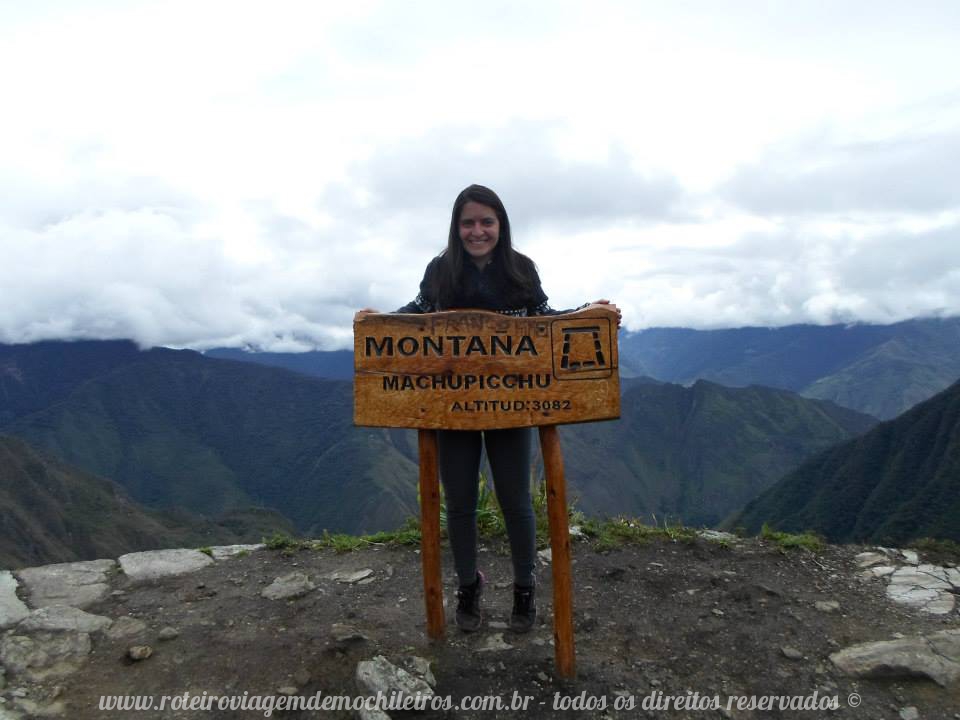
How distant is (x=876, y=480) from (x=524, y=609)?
367 ft

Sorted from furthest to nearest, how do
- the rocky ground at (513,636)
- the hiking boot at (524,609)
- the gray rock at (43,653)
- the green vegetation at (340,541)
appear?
the green vegetation at (340,541) → the hiking boot at (524,609) → the gray rock at (43,653) → the rocky ground at (513,636)

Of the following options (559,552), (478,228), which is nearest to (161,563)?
(559,552)

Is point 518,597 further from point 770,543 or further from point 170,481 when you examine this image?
point 170,481

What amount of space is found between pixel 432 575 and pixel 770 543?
381 cm

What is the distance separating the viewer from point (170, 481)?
198m

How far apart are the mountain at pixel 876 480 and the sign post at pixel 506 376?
73395 mm

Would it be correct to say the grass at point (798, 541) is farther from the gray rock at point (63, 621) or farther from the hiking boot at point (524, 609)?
the gray rock at point (63, 621)

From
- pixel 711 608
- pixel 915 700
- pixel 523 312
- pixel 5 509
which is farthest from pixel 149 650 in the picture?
pixel 5 509

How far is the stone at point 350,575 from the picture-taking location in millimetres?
5707

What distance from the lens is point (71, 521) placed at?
324ft

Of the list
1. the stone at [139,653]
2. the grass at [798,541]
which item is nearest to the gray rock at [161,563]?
the stone at [139,653]

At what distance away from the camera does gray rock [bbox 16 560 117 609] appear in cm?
522

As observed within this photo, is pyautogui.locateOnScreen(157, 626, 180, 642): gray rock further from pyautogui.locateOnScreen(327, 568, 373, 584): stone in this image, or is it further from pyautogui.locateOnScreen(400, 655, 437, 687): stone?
pyautogui.locateOnScreen(400, 655, 437, 687): stone

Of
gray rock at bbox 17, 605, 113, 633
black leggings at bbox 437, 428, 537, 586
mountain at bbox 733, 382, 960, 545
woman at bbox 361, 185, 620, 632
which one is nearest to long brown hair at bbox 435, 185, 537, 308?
woman at bbox 361, 185, 620, 632
